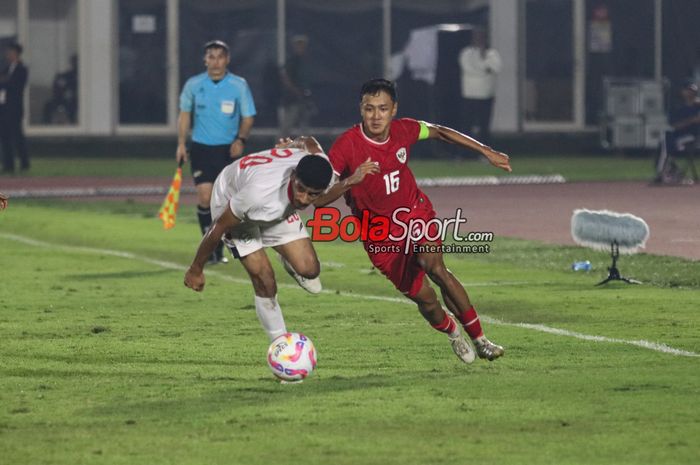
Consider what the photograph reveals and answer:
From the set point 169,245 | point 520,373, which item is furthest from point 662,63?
point 520,373

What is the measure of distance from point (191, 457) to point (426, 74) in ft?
101

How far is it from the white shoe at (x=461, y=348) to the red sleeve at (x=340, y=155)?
1.22 m

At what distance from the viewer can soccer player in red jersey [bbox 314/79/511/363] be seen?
36.2 feet

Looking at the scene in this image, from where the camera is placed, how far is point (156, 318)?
1380cm

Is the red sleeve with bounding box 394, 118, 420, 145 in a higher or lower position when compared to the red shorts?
higher

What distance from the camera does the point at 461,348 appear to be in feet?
35.9

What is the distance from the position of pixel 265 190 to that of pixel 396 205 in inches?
44.3

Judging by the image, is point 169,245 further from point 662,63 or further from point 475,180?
point 662,63

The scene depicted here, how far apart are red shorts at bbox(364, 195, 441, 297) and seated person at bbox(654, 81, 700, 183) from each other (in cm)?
1854

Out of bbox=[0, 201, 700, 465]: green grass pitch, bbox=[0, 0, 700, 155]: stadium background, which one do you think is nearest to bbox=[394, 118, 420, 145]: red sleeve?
bbox=[0, 201, 700, 465]: green grass pitch

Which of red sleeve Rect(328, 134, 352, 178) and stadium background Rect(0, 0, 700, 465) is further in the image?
red sleeve Rect(328, 134, 352, 178)

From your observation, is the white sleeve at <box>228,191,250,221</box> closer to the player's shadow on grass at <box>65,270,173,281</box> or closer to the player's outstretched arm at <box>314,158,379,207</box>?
the player's outstretched arm at <box>314,158,379,207</box>

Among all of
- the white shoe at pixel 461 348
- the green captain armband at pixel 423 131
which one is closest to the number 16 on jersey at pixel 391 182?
the green captain armband at pixel 423 131

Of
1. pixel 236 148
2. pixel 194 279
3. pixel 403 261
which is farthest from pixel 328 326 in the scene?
pixel 236 148
